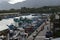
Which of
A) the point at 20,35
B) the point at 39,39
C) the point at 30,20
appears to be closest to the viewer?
the point at 20,35

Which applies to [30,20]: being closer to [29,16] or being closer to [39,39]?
[29,16]

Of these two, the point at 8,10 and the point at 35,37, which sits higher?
the point at 8,10

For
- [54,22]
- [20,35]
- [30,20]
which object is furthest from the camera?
[30,20]

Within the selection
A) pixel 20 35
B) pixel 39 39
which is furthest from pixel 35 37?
pixel 20 35

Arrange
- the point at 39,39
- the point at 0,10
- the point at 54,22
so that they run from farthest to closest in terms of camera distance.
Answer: the point at 0,10 < the point at 54,22 < the point at 39,39

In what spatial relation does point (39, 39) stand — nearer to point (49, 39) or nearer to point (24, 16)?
point (49, 39)

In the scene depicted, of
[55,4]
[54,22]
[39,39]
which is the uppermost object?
[55,4]

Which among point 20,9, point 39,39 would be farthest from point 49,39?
point 20,9

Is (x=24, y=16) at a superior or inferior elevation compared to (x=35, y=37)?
superior

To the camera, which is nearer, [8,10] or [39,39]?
[39,39]
